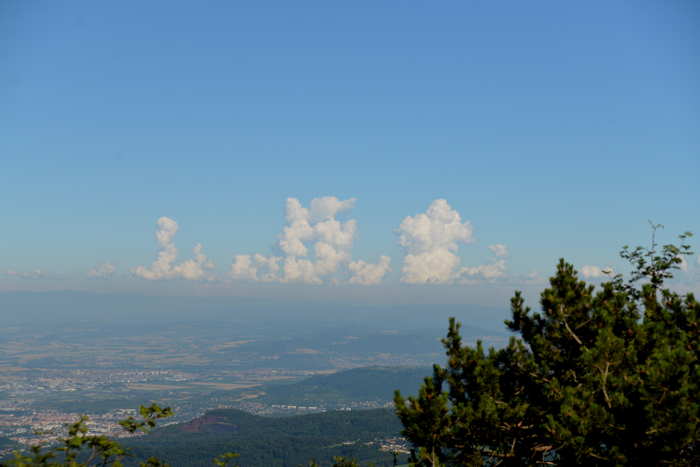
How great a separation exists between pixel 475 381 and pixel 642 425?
520cm

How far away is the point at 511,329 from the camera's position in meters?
20.4

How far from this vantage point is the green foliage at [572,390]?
13.5m

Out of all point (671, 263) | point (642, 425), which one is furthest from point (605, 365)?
point (671, 263)

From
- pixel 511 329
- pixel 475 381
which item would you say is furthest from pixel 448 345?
pixel 511 329

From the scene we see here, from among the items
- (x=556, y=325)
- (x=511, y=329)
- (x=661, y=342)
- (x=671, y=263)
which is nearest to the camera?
(x=661, y=342)

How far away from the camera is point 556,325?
18719 mm

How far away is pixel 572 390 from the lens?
13828 millimetres

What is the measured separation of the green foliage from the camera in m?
13.5

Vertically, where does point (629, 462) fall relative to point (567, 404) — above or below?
below

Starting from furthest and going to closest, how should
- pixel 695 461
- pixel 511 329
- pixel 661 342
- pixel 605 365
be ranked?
pixel 511 329 < pixel 661 342 < pixel 605 365 < pixel 695 461

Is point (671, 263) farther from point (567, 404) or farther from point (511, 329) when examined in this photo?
point (567, 404)

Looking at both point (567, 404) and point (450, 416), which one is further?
point (450, 416)

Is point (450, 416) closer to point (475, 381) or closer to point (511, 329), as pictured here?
point (475, 381)

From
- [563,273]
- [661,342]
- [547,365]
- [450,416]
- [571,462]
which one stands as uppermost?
[563,273]
